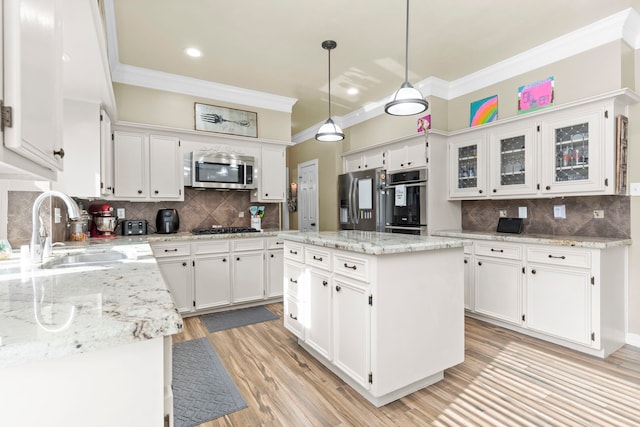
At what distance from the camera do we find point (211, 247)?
367cm

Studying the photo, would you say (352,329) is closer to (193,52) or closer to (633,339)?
(633,339)

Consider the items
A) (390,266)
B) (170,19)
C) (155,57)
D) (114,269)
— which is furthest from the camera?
(155,57)

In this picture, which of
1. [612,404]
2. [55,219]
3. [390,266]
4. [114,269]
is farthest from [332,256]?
[55,219]

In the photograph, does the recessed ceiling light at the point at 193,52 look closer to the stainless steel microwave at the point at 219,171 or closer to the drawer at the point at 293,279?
the stainless steel microwave at the point at 219,171

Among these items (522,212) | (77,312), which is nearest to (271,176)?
(522,212)

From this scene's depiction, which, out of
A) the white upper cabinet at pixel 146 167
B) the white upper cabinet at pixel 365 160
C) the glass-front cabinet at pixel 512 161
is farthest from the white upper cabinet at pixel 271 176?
the glass-front cabinet at pixel 512 161

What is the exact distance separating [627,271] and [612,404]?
1445mm

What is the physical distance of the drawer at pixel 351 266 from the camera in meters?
1.98

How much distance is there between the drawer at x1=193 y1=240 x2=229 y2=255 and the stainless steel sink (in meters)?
1.33

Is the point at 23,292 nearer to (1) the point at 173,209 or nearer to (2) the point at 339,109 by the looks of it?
(1) the point at 173,209

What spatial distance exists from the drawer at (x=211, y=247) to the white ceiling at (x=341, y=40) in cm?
187

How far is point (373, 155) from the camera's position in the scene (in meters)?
4.74

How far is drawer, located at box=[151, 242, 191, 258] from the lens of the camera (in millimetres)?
3410

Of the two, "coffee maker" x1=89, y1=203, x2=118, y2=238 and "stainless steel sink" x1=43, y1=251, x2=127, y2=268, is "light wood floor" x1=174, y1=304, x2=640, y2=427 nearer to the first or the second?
"stainless steel sink" x1=43, y1=251, x2=127, y2=268
